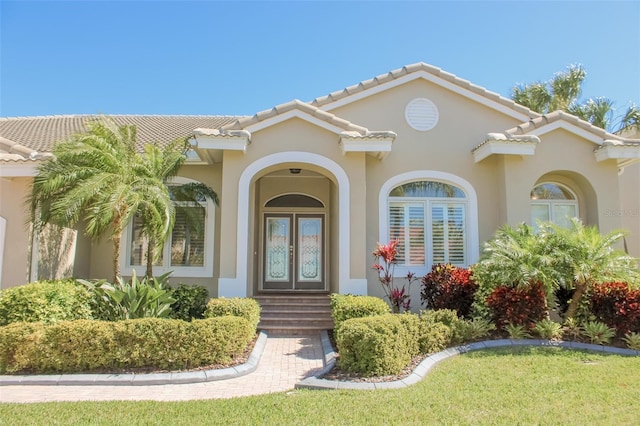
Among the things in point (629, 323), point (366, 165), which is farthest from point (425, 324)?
point (366, 165)

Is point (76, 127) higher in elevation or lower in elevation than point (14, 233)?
higher

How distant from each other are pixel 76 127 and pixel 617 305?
2091 cm

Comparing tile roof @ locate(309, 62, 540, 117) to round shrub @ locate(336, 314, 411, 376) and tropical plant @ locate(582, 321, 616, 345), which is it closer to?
tropical plant @ locate(582, 321, 616, 345)

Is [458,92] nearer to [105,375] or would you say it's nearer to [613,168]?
[613,168]

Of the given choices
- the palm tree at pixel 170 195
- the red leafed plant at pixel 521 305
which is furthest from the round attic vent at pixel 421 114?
the palm tree at pixel 170 195

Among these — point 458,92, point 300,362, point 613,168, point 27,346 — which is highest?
point 458,92

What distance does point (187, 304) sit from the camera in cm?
1102

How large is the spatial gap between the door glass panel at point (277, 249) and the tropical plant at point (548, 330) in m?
9.20

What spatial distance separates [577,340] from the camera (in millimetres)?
9617

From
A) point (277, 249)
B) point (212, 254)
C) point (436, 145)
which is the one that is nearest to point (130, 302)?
point (212, 254)

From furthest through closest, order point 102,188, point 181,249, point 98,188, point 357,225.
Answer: point 181,249
point 357,225
point 102,188
point 98,188

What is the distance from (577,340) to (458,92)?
8470 mm

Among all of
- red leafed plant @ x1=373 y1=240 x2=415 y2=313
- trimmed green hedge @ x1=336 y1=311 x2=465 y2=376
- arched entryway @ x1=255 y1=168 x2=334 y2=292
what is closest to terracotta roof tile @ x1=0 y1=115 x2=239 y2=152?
arched entryway @ x1=255 y1=168 x2=334 y2=292

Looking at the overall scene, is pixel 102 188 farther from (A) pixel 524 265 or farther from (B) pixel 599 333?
(B) pixel 599 333
